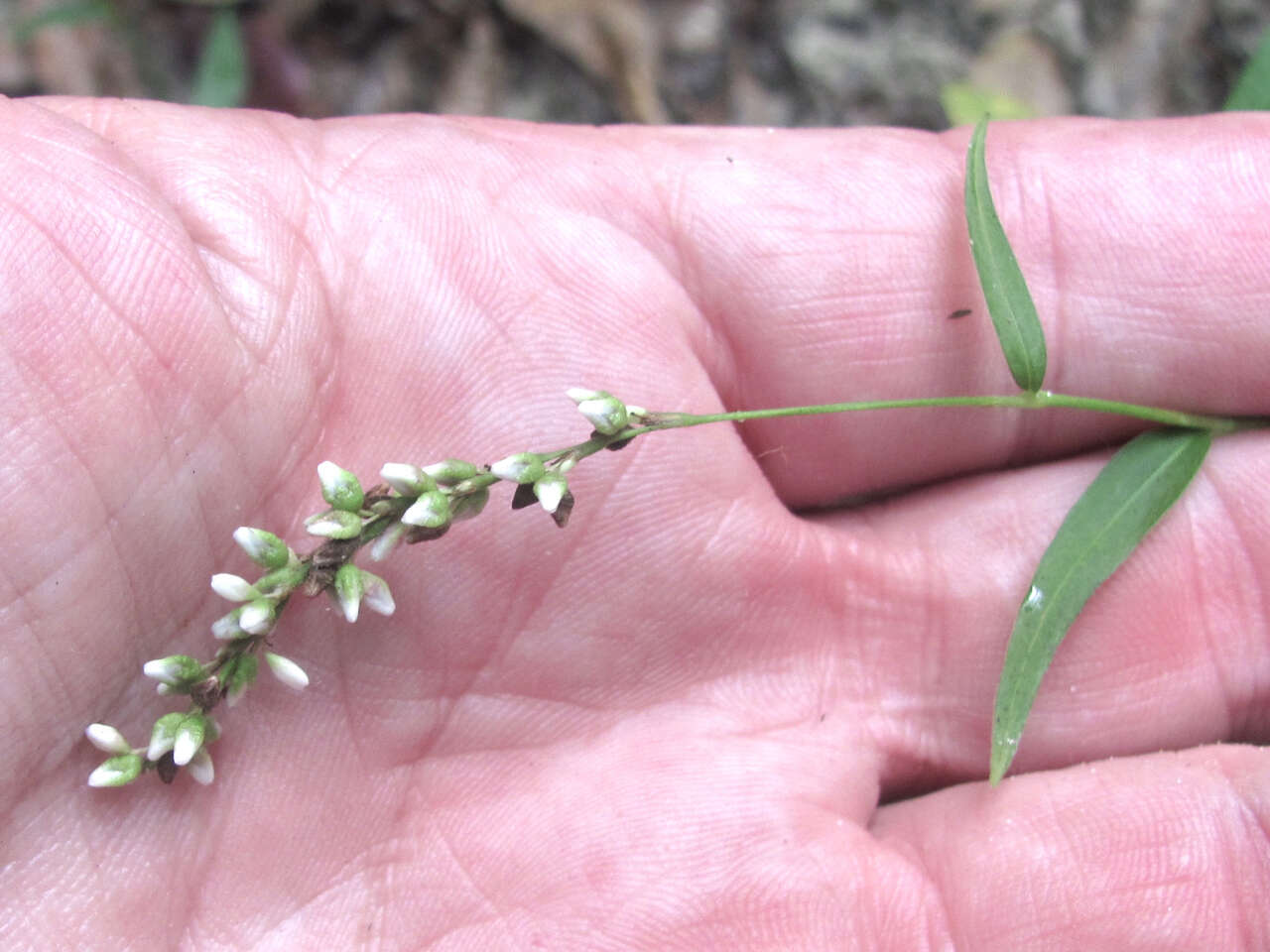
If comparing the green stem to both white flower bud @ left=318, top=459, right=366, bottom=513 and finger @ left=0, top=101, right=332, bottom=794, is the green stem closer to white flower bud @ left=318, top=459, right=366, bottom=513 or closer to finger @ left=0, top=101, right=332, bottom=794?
white flower bud @ left=318, top=459, right=366, bottom=513

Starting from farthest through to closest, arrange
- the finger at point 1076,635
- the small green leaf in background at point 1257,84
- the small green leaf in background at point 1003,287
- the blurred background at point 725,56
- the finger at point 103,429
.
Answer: the blurred background at point 725,56 → the small green leaf in background at point 1257,84 → the finger at point 1076,635 → the small green leaf in background at point 1003,287 → the finger at point 103,429

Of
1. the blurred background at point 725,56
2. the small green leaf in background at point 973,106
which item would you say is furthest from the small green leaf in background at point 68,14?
the small green leaf in background at point 973,106

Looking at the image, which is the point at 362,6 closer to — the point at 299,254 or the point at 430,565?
the point at 299,254

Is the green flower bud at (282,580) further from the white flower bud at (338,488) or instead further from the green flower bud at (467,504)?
the green flower bud at (467,504)

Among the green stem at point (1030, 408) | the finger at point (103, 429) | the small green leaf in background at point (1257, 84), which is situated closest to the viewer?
the finger at point (103, 429)

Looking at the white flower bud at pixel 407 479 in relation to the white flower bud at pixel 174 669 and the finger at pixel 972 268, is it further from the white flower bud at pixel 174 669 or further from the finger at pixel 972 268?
the finger at pixel 972 268

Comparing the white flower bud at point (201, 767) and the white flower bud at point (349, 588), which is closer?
the white flower bud at point (349, 588)

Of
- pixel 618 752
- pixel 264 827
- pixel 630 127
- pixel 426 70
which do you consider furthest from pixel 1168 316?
pixel 426 70

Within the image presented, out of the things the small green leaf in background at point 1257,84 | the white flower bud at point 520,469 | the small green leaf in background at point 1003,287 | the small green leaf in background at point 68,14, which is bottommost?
the white flower bud at point 520,469

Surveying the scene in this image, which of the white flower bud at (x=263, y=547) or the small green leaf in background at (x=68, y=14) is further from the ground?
the small green leaf in background at (x=68, y=14)
